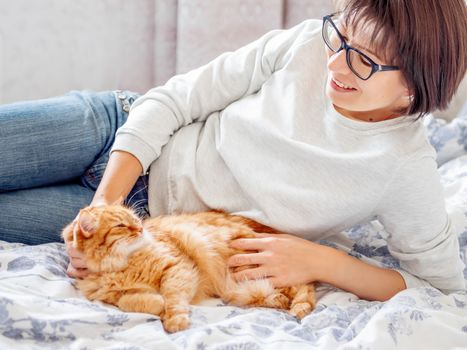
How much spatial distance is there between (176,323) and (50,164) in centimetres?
53

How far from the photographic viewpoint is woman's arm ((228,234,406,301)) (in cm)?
128

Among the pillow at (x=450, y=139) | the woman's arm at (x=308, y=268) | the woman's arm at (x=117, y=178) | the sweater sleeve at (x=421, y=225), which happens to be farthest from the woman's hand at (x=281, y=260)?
the pillow at (x=450, y=139)

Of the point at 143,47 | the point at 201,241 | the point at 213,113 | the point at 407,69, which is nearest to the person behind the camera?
the point at 407,69

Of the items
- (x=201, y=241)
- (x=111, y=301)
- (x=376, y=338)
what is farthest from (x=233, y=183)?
(x=376, y=338)

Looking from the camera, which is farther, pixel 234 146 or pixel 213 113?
pixel 213 113

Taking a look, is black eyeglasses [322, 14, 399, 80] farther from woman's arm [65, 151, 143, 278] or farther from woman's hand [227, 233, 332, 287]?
woman's arm [65, 151, 143, 278]

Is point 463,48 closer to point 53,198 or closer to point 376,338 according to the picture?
point 376,338

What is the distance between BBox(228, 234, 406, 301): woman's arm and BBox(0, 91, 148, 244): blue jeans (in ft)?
1.09

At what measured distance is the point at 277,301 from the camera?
1268 millimetres

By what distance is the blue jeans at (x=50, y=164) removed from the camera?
1.39 m

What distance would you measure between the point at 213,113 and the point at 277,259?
0.44 metres

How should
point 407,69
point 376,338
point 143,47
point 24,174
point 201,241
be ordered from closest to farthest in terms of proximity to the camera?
point 376,338, point 407,69, point 201,241, point 24,174, point 143,47

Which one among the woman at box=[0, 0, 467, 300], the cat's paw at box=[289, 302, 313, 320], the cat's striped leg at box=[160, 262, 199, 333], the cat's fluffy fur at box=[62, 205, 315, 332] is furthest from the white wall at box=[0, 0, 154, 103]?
the cat's paw at box=[289, 302, 313, 320]

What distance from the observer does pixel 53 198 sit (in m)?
1.43
